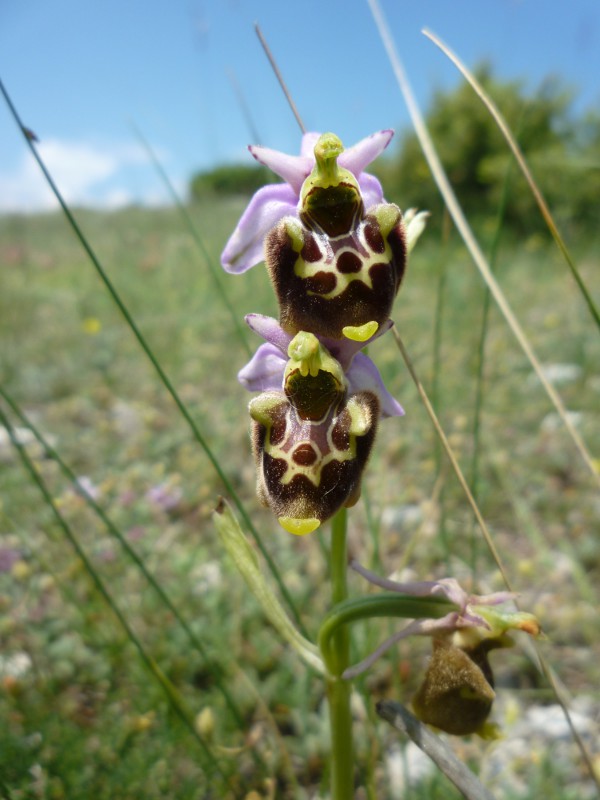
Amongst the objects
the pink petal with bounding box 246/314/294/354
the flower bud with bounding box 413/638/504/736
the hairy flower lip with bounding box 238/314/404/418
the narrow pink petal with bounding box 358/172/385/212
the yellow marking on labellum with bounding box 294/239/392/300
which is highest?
the narrow pink petal with bounding box 358/172/385/212

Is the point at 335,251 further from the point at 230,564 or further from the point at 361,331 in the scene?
the point at 230,564

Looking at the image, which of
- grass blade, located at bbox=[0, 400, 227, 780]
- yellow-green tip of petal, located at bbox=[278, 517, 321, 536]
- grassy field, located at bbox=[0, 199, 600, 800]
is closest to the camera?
yellow-green tip of petal, located at bbox=[278, 517, 321, 536]

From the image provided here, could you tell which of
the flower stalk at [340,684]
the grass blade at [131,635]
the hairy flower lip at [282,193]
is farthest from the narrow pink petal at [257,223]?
the grass blade at [131,635]

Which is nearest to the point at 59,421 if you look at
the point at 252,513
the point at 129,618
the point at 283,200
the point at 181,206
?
the point at 252,513

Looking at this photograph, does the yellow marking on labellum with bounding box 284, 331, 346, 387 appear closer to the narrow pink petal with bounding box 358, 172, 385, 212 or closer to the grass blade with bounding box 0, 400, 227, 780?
the narrow pink petal with bounding box 358, 172, 385, 212

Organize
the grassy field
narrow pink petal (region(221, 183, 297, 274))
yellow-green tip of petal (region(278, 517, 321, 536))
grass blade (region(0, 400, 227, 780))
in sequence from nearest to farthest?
yellow-green tip of petal (region(278, 517, 321, 536)) < narrow pink petal (region(221, 183, 297, 274)) < grass blade (region(0, 400, 227, 780)) < the grassy field

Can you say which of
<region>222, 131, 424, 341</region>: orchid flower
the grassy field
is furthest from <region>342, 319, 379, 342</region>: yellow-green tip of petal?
the grassy field

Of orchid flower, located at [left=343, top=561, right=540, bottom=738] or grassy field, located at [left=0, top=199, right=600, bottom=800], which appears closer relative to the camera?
orchid flower, located at [left=343, top=561, right=540, bottom=738]

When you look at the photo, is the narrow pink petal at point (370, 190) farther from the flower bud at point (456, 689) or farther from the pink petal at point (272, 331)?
the flower bud at point (456, 689)

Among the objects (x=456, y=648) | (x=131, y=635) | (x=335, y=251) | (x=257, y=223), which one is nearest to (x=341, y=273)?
(x=335, y=251)

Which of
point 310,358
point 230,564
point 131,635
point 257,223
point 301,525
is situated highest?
point 257,223
